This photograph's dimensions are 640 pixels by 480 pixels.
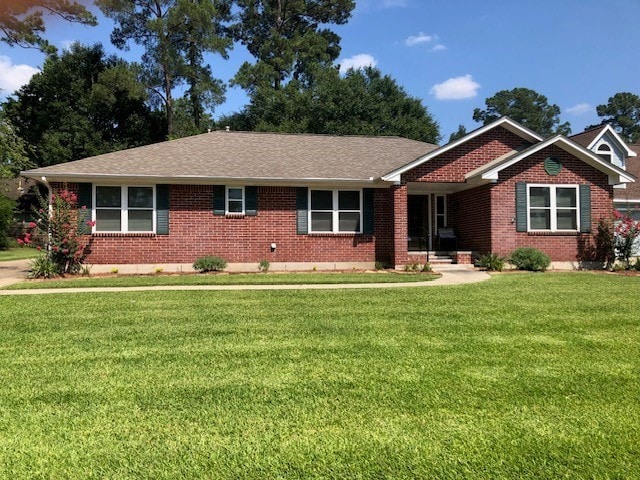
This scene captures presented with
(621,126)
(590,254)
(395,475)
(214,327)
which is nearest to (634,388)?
(395,475)

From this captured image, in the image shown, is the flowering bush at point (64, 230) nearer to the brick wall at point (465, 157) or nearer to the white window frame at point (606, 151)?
the brick wall at point (465, 157)

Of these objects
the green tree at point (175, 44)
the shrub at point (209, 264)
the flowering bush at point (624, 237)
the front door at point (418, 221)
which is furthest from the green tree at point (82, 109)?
the flowering bush at point (624, 237)

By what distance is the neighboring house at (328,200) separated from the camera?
46.9 feet

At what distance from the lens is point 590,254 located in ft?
50.7

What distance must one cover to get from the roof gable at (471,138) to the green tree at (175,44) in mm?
23252

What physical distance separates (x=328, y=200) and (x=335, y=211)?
408 mm

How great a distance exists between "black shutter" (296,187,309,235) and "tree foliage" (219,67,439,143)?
62.9ft

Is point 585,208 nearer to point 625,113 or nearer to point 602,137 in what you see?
point 602,137

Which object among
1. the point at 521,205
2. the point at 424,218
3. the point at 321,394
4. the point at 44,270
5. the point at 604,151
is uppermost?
the point at 604,151

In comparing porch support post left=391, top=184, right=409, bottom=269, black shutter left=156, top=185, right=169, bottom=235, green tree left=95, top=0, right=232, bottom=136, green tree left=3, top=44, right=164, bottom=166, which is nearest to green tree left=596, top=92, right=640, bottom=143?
green tree left=95, top=0, right=232, bottom=136

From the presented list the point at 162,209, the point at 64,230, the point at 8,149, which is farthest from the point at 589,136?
the point at 8,149

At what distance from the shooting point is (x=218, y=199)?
48.4 feet

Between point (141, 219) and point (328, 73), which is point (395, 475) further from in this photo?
point (328, 73)

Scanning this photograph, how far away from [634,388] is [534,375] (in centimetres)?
Result: 76
